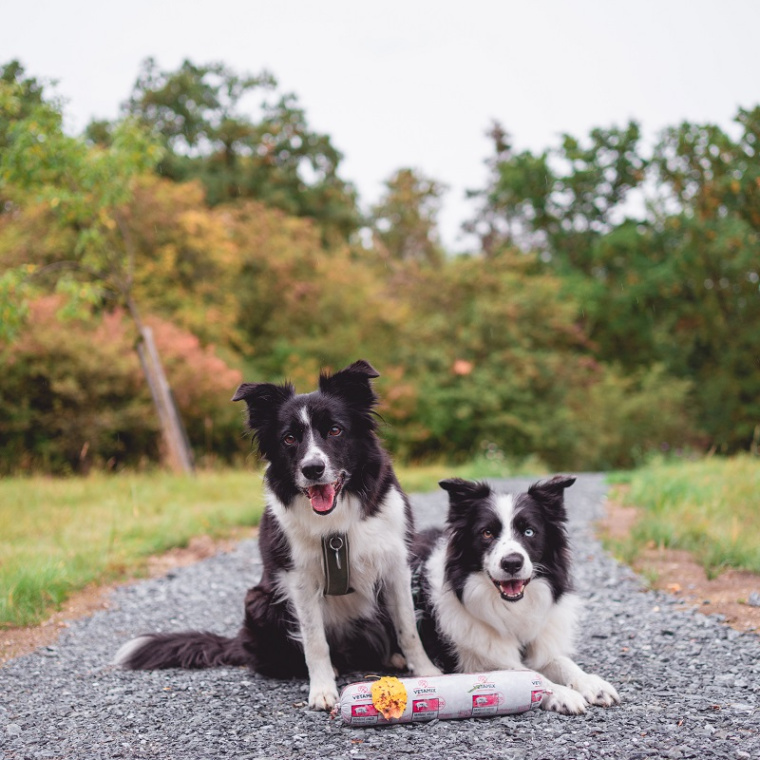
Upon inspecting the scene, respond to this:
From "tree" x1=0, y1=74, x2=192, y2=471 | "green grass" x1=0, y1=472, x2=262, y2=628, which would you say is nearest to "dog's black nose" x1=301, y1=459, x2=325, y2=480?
"green grass" x1=0, y1=472, x2=262, y2=628

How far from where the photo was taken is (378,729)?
3.35 m

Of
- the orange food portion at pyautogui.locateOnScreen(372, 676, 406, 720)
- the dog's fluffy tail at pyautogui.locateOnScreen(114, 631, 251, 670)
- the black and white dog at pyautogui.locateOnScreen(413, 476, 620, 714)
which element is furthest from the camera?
the dog's fluffy tail at pyautogui.locateOnScreen(114, 631, 251, 670)

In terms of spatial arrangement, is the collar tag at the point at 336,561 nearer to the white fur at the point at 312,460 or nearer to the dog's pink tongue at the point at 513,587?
the white fur at the point at 312,460

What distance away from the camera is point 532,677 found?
346cm

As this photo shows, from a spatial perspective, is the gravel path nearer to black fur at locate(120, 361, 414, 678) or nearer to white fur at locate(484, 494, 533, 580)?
black fur at locate(120, 361, 414, 678)

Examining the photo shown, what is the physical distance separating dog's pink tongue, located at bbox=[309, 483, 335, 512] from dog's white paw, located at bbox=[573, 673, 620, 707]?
1507 millimetres

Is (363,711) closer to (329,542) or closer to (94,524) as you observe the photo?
(329,542)

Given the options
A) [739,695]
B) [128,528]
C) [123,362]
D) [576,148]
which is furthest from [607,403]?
[739,695]

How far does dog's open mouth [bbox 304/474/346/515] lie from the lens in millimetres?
3656

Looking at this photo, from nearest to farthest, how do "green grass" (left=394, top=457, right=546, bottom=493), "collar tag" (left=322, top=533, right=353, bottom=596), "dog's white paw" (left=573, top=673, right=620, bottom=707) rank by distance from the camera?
"dog's white paw" (left=573, top=673, right=620, bottom=707) < "collar tag" (left=322, top=533, right=353, bottom=596) < "green grass" (left=394, top=457, right=546, bottom=493)

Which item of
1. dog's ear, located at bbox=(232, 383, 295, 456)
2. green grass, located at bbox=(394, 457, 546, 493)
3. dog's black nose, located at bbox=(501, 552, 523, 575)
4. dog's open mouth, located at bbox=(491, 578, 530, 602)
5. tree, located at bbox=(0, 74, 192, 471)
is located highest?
tree, located at bbox=(0, 74, 192, 471)

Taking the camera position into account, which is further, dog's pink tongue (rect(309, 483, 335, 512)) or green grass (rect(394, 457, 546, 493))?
green grass (rect(394, 457, 546, 493))

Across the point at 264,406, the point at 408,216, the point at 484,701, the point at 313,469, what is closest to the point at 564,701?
the point at 484,701

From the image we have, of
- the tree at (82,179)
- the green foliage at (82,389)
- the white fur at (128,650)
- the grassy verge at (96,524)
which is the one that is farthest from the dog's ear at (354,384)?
the green foliage at (82,389)
